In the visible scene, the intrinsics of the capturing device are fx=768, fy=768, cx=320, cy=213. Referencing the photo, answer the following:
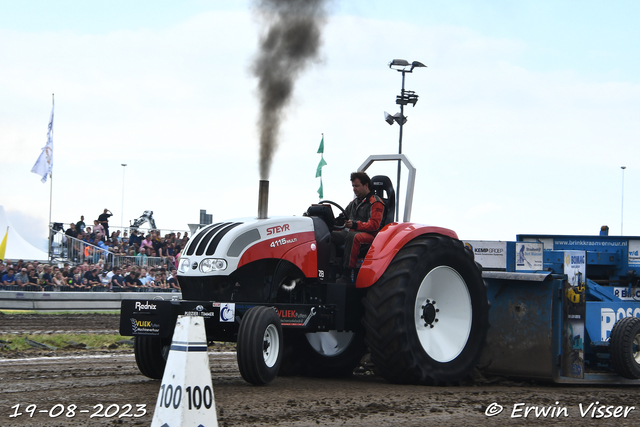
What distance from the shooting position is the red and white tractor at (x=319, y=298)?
6.41 meters

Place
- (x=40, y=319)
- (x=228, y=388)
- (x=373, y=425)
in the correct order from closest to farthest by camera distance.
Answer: (x=373, y=425) → (x=228, y=388) → (x=40, y=319)

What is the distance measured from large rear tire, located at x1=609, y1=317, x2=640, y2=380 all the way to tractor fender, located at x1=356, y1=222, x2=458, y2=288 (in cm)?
214

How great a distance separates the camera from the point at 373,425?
16.1ft

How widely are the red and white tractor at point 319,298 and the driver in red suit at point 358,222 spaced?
6.6 inches

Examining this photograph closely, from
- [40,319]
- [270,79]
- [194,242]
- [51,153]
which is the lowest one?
[40,319]

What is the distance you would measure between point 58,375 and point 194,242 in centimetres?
187

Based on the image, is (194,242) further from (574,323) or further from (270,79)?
(574,323)

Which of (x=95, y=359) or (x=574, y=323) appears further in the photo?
(x=95, y=359)

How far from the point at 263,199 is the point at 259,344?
1.47 metres

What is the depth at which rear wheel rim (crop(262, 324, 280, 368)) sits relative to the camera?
20.9 feet

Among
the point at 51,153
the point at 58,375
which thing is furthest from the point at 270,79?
the point at 51,153

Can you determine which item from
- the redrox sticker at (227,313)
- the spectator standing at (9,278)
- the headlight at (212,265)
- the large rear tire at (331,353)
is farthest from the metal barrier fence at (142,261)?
the redrox sticker at (227,313)

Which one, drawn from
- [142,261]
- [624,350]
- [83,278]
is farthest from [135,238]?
[624,350]

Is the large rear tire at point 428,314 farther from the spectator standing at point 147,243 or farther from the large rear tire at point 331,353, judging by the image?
the spectator standing at point 147,243
